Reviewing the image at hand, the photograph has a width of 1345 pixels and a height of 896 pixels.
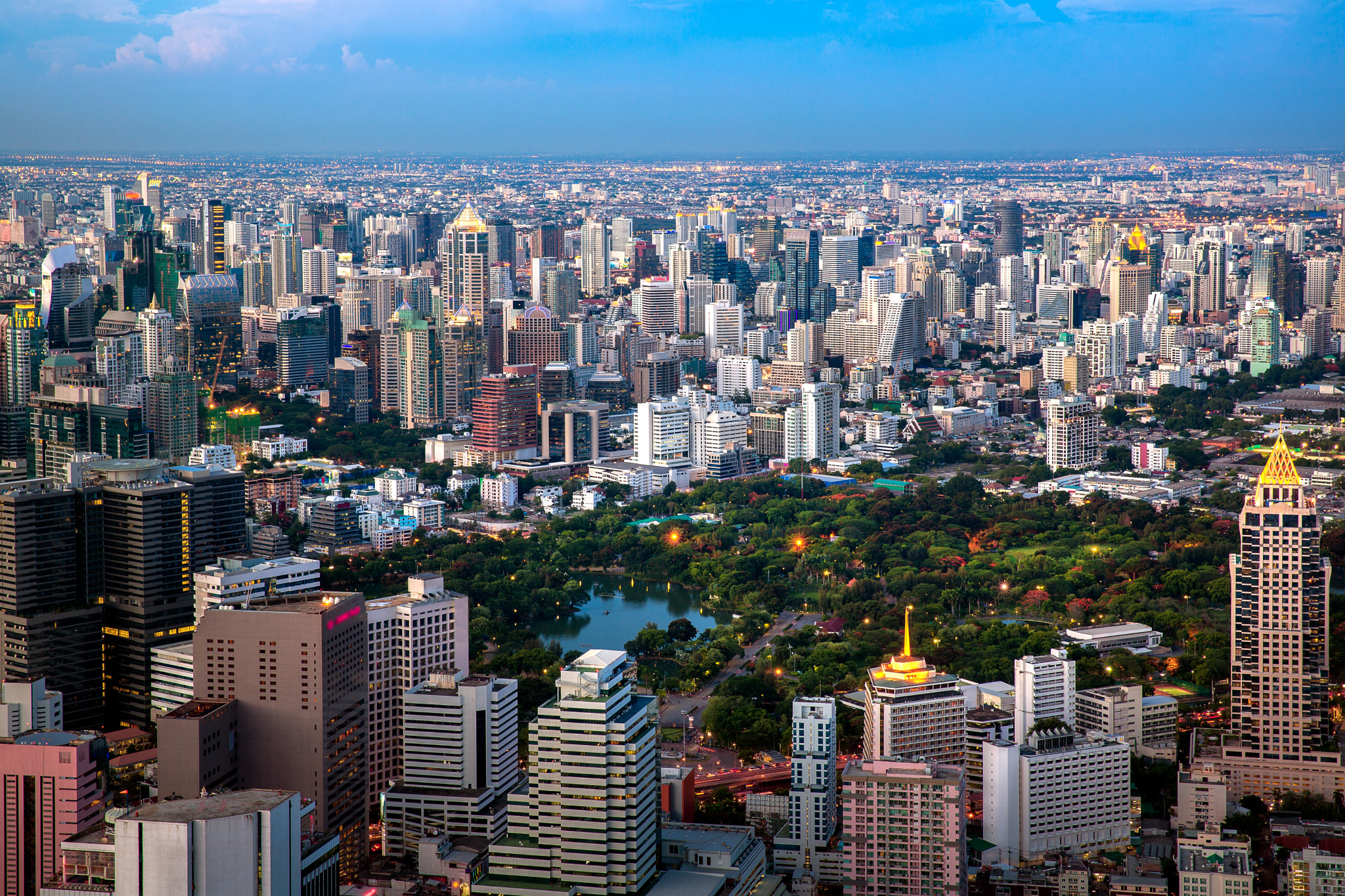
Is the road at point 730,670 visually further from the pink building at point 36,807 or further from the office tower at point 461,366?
the office tower at point 461,366

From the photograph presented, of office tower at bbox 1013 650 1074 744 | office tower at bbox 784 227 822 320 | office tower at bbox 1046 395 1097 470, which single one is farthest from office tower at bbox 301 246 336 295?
office tower at bbox 1013 650 1074 744

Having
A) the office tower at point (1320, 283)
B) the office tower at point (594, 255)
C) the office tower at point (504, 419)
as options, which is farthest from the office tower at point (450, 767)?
the office tower at point (594, 255)

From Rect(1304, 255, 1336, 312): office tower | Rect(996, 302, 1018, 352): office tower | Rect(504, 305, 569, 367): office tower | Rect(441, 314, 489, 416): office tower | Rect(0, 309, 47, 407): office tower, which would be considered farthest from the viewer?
Rect(996, 302, 1018, 352): office tower

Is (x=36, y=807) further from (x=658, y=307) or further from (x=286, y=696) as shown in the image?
(x=658, y=307)

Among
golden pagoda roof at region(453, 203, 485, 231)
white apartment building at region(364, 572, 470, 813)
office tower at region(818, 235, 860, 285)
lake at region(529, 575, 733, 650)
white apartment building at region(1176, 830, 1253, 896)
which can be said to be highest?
golden pagoda roof at region(453, 203, 485, 231)

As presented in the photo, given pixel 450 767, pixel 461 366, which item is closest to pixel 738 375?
pixel 461 366

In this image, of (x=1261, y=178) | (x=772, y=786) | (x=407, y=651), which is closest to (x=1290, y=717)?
(x=772, y=786)

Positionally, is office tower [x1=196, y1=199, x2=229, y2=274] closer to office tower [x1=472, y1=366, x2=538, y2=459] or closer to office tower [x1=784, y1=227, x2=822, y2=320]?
office tower [x1=472, y1=366, x2=538, y2=459]
